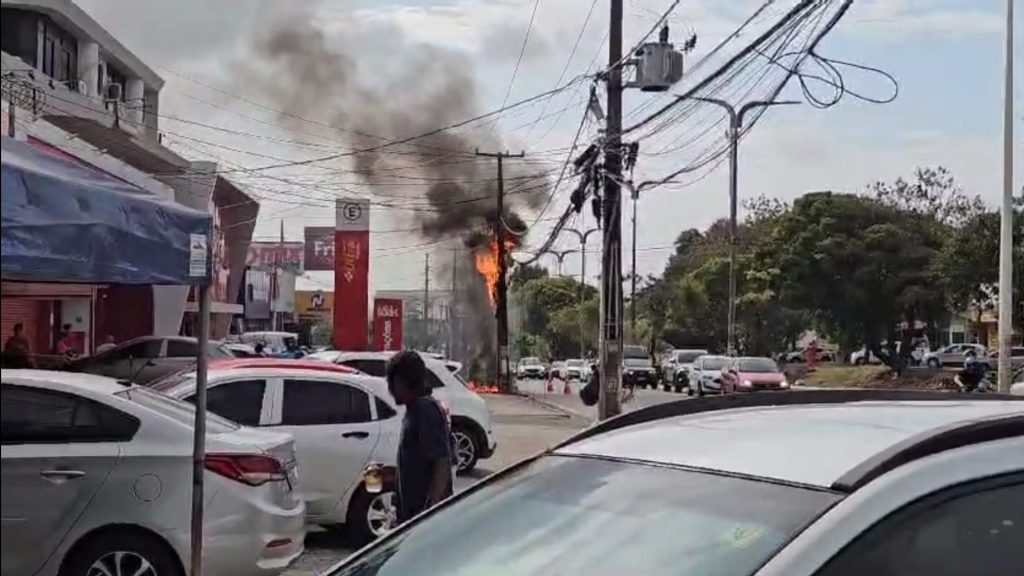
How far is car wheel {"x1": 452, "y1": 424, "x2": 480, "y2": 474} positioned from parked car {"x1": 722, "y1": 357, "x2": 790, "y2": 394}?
18450mm

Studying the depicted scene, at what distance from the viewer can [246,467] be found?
26.1 ft

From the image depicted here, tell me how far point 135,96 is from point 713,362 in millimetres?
25463

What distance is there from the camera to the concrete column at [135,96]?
49.6 metres

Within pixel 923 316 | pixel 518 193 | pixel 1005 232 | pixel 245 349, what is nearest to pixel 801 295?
pixel 923 316

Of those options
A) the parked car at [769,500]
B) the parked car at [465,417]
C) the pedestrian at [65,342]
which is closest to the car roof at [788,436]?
the parked car at [769,500]

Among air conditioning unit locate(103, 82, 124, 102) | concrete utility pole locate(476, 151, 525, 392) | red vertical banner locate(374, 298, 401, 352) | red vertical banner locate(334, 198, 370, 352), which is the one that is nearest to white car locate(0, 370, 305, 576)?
red vertical banner locate(334, 198, 370, 352)

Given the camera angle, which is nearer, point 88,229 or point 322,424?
point 88,229

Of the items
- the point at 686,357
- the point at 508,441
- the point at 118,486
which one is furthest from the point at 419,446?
the point at 686,357

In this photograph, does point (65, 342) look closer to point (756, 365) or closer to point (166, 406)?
point (756, 365)

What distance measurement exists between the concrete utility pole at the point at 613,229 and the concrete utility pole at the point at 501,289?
2016cm

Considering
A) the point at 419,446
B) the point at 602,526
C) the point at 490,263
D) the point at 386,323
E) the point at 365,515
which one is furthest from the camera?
the point at 490,263

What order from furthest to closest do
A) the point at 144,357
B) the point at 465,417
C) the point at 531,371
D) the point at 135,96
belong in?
the point at 531,371
the point at 135,96
the point at 144,357
the point at 465,417

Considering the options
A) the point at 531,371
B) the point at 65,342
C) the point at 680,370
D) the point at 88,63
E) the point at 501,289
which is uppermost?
the point at 88,63

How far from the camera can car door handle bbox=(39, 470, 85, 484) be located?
7.15 m
